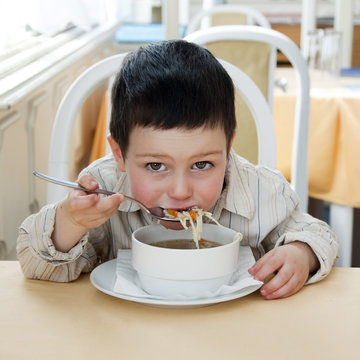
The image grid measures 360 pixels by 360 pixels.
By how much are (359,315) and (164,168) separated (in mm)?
313

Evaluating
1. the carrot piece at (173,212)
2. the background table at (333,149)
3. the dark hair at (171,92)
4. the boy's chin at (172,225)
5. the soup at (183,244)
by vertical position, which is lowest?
the background table at (333,149)

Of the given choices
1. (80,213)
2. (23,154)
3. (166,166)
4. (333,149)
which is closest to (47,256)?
(80,213)

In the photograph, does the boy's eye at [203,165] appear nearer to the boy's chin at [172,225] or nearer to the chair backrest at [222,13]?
the boy's chin at [172,225]

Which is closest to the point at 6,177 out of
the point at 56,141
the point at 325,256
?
the point at 56,141

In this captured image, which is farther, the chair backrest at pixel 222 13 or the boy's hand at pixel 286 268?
the chair backrest at pixel 222 13

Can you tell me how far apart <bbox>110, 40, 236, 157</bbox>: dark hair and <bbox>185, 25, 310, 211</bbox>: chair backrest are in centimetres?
58

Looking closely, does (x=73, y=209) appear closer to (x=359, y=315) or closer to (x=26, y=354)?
(x=26, y=354)

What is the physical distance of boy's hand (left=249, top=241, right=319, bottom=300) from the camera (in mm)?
774

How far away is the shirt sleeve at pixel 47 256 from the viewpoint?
0.83 metres

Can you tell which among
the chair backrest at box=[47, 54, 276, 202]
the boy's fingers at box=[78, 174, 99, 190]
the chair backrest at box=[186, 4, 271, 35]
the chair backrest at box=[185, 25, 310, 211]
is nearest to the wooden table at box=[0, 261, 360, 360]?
the boy's fingers at box=[78, 174, 99, 190]

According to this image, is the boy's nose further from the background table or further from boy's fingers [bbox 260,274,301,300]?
the background table

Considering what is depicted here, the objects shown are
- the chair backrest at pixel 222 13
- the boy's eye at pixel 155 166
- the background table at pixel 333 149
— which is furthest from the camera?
the chair backrest at pixel 222 13

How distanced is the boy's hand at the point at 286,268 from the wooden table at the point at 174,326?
0.5 inches

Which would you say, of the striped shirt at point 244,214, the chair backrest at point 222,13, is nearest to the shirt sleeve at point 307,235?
the striped shirt at point 244,214
